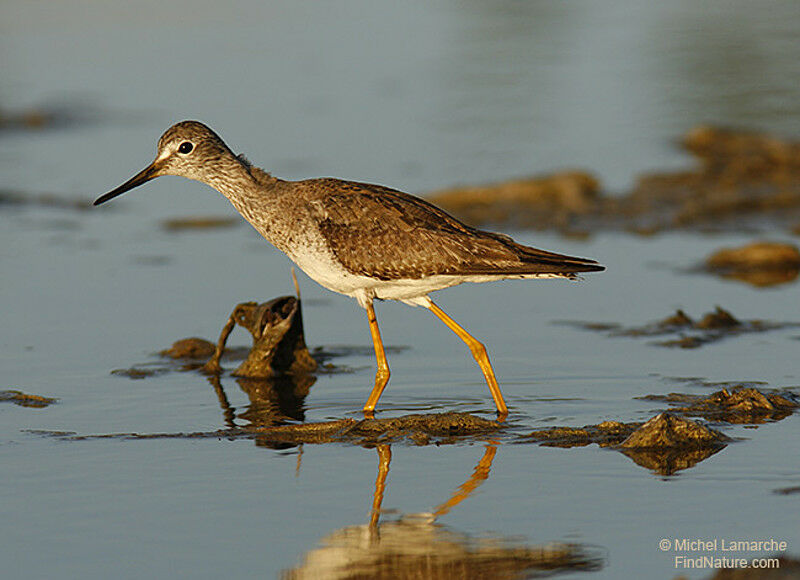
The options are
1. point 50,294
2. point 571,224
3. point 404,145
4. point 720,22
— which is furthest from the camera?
point 720,22

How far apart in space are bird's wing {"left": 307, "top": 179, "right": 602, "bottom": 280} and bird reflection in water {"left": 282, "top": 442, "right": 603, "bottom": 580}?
255 cm

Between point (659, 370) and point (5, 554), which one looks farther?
point (659, 370)

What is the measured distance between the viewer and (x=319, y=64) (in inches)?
906

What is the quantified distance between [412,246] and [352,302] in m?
3.29

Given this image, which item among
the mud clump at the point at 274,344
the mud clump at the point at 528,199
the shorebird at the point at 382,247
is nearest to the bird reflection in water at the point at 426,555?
the shorebird at the point at 382,247

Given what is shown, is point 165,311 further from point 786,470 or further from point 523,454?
point 786,470

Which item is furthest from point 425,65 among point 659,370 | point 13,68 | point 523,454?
point 523,454

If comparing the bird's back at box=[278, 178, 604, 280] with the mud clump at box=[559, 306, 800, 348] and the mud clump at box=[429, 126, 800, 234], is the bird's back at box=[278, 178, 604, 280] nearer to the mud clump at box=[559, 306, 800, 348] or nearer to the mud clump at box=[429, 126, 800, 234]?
the mud clump at box=[559, 306, 800, 348]

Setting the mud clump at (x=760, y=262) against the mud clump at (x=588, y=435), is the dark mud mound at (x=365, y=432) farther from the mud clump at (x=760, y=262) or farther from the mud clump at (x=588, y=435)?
the mud clump at (x=760, y=262)

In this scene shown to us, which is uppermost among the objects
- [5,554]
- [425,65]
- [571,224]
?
[425,65]

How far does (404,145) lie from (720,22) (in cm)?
911

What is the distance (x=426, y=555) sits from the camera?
21.9 ft

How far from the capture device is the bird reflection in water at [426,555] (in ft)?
21.1

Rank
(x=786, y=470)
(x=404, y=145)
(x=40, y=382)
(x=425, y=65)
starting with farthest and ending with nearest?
(x=425, y=65), (x=404, y=145), (x=40, y=382), (x=786, y=470)
